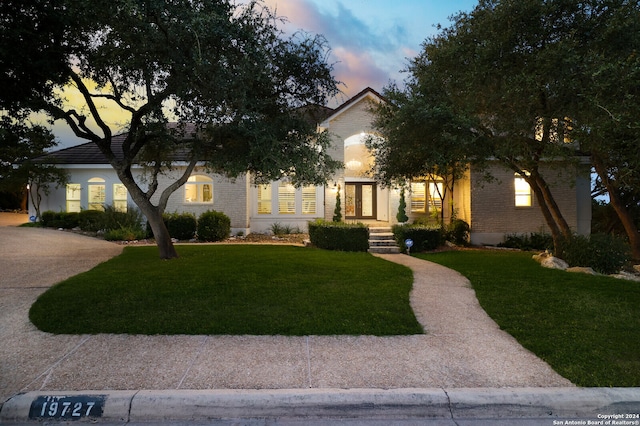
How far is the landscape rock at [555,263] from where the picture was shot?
11.3m

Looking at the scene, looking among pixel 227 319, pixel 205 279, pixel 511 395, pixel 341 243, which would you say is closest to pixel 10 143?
pixel 205 279

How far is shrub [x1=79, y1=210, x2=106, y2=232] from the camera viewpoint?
17781 mm

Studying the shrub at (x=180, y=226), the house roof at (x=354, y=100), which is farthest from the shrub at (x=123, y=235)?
the house roof at (x=354, y=100)

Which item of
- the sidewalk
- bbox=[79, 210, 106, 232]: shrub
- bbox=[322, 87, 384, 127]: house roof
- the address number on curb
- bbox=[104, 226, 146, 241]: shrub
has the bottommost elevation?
the address number on curb

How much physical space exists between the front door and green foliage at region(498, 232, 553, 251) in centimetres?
660

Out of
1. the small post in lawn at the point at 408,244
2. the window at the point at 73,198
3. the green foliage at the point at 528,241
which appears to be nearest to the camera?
the small post in lawn at the point at 408,244

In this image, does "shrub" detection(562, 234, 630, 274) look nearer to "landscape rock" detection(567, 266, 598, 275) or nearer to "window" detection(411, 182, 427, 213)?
"landscape rock" detection(567, 266, 598, 275)

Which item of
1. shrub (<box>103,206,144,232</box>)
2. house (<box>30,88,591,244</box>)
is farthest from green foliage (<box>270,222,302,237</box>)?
shrub (<box>103,206,144,232</box>)

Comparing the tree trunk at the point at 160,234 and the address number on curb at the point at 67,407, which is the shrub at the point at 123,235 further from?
the address number on curb at the point at 67,407

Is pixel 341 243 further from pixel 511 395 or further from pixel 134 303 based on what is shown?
pixel 511 395

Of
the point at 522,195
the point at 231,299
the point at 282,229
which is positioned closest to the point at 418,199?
the point at 522,195

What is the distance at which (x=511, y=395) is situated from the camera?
154 inches

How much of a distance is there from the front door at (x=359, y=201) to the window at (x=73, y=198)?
1367 centimetres

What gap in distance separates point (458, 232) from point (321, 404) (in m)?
14.4
